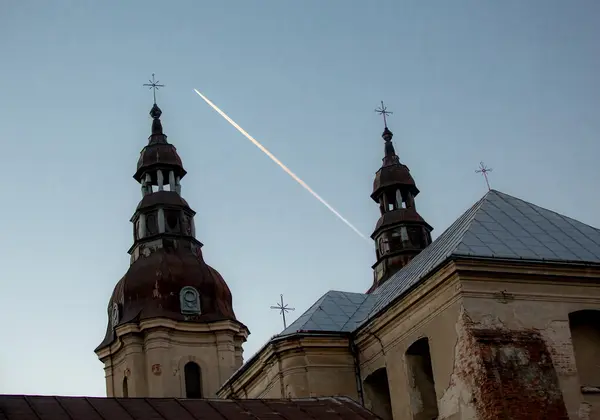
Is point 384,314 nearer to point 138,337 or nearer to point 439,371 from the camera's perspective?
point 439,371

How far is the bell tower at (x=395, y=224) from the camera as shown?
1302 inches

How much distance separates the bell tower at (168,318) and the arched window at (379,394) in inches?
383

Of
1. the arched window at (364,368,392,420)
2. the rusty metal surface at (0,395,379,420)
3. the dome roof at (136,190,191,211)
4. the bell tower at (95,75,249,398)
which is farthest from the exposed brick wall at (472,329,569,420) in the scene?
the dome roof at (136,190,191,211)

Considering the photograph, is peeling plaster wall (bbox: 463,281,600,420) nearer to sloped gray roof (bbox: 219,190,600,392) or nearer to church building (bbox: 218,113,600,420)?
church building (bbox: 218,113,600,420)

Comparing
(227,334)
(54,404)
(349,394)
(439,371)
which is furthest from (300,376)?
(227,334)

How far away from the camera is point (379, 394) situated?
1878cm

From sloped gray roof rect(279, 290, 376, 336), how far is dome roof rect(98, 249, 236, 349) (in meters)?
8.80

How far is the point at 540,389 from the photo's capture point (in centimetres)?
1523

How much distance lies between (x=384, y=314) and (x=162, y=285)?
12.7 metres

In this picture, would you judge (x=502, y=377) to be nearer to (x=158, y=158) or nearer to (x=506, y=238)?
(x=506, y=238)

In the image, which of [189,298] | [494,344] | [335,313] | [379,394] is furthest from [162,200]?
[494,344]

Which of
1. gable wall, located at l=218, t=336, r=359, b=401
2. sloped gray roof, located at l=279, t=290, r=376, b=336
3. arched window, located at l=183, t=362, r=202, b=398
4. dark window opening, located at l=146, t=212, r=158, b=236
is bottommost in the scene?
gable wall, located at l=218, t=336, r=359, b=401

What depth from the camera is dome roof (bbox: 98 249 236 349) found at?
95.7 ft

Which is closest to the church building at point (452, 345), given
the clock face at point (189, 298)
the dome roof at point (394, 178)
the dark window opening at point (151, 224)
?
the clock face at point (189, 298)
